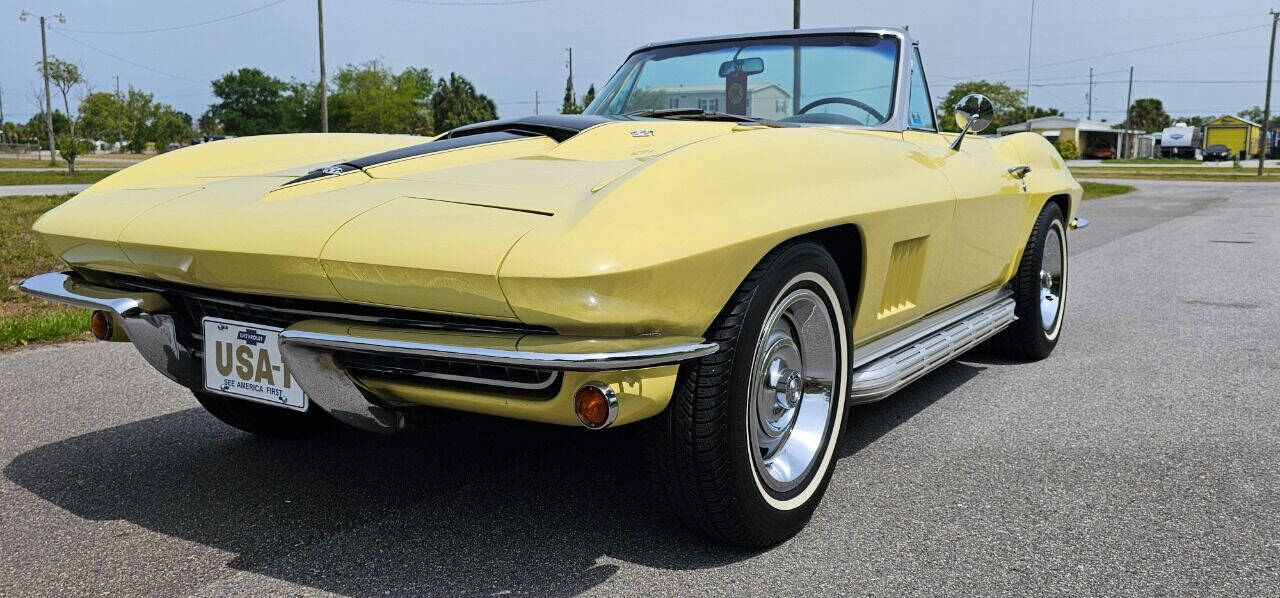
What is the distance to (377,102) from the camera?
6150cm

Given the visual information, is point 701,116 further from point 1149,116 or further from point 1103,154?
point 1149,116

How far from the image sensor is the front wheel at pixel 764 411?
222cm

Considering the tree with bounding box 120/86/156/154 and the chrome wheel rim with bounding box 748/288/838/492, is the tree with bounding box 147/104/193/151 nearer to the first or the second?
the tree with bounding box 120/86/156/154

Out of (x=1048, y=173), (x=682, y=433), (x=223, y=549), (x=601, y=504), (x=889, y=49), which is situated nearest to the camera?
(x=682, y=433)

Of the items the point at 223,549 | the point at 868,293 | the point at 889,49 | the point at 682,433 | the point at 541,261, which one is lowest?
the point at 223,549

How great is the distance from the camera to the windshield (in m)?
3.75

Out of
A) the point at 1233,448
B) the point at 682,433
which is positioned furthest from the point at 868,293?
the point at 1233,448

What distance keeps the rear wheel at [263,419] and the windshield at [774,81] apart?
161 cm

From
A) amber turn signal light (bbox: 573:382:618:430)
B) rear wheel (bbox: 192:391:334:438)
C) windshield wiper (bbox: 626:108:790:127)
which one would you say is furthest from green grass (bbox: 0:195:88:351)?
amber turn signal light (bbox: 573:382:618:430)

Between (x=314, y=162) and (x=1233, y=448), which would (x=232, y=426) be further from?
(x=1233, y=448)

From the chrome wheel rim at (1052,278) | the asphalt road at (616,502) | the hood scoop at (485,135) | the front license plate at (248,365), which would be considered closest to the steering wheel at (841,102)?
the hood scoop at (485,135)

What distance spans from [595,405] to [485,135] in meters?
1.23

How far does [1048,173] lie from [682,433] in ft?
10.1

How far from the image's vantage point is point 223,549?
2449 millimetres
